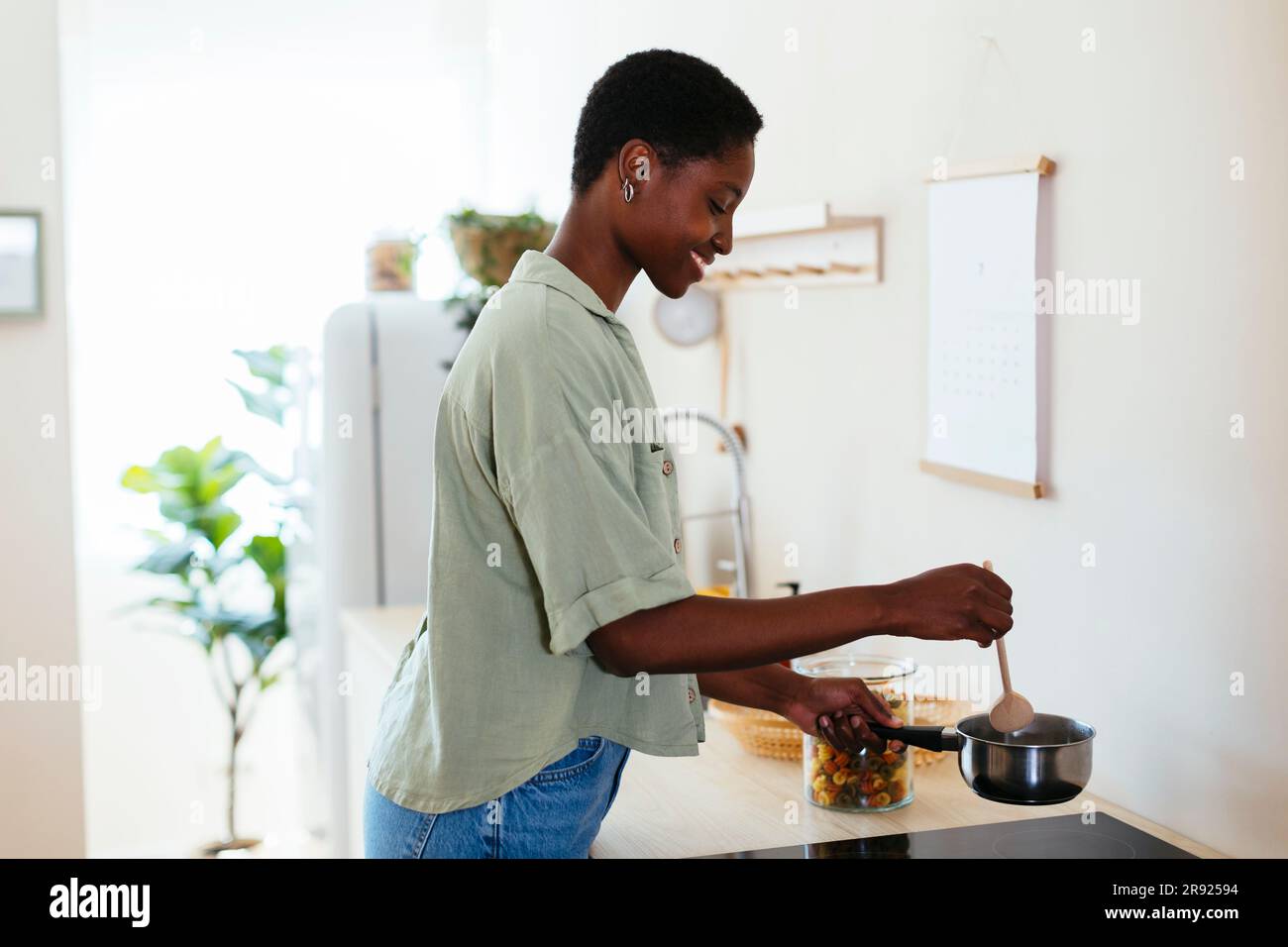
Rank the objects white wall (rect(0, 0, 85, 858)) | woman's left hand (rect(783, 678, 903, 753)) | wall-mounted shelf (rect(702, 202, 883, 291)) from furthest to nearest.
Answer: white wall (rect(0, 0, 85, 858))
wall-mounted shelf (rect(702, 202, 883, 291))
woman's left hand (rect(783, 678, 903, 753))

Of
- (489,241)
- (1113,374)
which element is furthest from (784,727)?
(489,241)

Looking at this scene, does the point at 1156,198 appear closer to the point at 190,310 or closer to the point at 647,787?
the point at 647,787

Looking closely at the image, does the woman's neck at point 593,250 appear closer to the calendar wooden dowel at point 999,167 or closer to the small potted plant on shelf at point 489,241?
the calendar wooden dowel at point 999,167

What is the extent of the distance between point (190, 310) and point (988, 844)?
2600 millimetres

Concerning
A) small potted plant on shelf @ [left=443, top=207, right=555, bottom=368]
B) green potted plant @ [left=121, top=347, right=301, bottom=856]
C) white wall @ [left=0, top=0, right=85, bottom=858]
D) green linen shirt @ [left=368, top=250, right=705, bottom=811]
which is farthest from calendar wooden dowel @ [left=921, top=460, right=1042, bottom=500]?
green potted plant @ [left=121, top=347, right=301, bottom=856]

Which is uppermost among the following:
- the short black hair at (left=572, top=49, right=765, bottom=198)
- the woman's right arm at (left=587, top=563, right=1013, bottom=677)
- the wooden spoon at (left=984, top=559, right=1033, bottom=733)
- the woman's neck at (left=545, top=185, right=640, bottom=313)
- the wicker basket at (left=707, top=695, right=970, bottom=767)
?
the short black hair at (left=572, top=49, right=765, bottom=198)

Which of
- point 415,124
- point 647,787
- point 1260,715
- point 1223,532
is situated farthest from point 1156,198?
point 415,124

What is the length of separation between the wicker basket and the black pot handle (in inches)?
10.9

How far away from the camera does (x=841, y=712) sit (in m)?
1.24

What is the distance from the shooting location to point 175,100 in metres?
3.15

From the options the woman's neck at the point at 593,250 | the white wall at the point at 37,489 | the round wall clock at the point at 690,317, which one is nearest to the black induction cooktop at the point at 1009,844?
the woman's neck at the point at 593,250

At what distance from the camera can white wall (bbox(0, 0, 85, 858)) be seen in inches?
100
